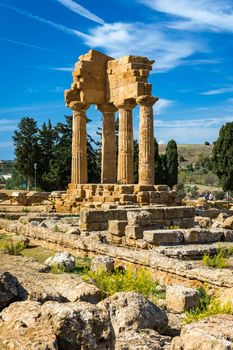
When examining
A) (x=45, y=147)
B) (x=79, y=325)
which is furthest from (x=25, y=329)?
(x=45, y=147)

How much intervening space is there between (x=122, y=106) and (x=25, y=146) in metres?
26.6

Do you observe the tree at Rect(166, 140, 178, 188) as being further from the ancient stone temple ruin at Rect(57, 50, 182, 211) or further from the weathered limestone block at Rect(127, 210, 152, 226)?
the weathered limestone block at Rect(127, 210, 152, 226)

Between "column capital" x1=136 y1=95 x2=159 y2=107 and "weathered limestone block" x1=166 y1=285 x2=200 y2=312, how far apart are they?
19.8 m

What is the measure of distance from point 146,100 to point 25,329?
76.1ft

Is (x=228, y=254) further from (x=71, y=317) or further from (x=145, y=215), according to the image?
(x=71, y=317)

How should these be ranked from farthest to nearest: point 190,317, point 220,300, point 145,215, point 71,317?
point 145,215 < point 220,300 < point 190,317 < point 71,317

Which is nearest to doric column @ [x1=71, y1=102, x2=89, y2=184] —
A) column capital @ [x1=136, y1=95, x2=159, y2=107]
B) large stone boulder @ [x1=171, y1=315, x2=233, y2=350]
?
column capital @ [x1=136, y1=95, x2=159, y2=107]

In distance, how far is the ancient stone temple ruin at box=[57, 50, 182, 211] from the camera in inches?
982

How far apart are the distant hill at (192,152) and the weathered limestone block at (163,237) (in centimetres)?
8728

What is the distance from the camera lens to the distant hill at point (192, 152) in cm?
10130

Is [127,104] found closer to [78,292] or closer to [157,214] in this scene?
[157,214]

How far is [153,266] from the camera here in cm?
922

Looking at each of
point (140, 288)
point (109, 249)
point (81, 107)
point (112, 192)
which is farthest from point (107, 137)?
point (140, 288)

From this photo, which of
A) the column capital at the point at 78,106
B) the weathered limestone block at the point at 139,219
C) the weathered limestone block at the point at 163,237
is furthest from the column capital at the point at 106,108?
the weathered limestone block at the point at 163,237
